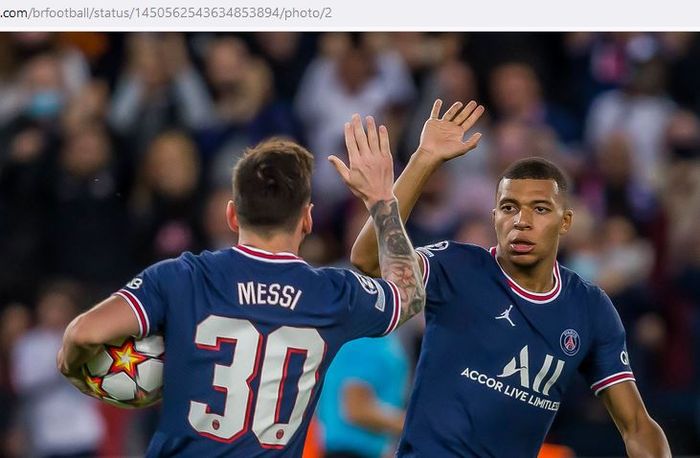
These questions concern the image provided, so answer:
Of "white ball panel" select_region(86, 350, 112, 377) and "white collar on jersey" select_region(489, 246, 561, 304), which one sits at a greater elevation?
"white collar on jersey" select_region(489, 246, 561, 304)

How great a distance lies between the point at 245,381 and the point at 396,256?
28.2 inches

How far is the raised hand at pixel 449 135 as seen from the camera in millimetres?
4621

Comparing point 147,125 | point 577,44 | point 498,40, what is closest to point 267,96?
point 147,125

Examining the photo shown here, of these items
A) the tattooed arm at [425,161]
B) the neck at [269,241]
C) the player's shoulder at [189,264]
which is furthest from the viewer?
the tattooed arm at [425,161]

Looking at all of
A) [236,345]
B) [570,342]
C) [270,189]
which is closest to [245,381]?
[236,345]

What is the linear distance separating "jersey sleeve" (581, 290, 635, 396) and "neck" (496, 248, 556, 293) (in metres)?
0.21

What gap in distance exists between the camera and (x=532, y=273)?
4715 mm

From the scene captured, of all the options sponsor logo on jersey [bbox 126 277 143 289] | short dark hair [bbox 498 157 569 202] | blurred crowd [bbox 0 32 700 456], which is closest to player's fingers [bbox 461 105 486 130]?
short dark hair [bbox 498 157 569 202]

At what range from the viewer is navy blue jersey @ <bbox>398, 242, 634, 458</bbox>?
14.9ft

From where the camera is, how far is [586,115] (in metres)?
9.74

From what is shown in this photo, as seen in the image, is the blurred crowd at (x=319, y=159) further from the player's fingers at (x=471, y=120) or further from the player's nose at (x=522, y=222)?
the player's nose at (x=522, y=222)

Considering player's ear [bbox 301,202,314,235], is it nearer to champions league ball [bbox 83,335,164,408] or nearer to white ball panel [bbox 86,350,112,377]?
champions league ball [bbox 83,335,164,408]

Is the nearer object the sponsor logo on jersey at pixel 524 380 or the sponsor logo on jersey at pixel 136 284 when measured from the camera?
the sponsor logo on jersey at pixel 136 284

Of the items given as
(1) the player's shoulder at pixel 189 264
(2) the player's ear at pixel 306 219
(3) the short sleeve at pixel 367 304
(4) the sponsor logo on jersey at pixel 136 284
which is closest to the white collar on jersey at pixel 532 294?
(3) the short sleeve at pixel 367 304
